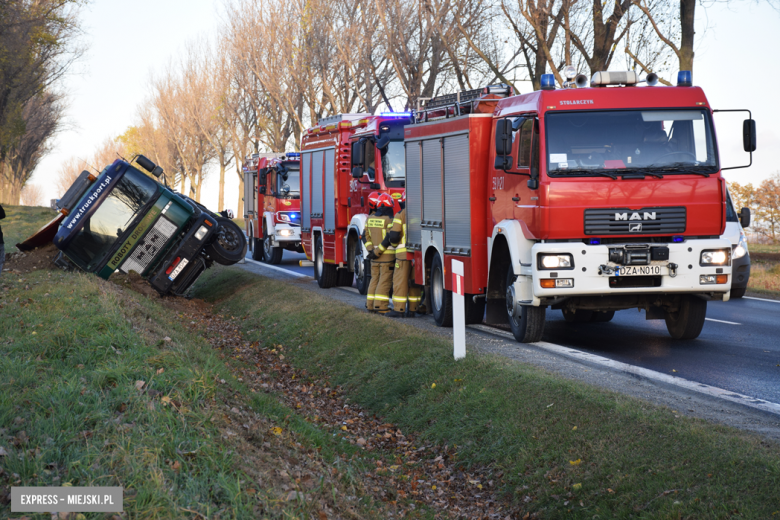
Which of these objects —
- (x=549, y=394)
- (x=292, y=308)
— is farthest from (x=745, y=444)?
(x=292, y=308)

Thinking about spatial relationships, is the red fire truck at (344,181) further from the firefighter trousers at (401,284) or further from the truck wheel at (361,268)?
the firefighter trousers at (401,284)

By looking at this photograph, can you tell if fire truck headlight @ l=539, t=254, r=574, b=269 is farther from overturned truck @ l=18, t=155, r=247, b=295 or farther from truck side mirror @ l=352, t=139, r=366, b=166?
overturned truck @ l=18, t=155, r=247, b=295

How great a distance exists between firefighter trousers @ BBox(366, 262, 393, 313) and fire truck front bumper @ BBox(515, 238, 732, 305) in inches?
160

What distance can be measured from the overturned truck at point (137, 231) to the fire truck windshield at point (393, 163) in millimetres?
3436

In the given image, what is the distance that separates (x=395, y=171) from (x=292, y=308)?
9.81 feet

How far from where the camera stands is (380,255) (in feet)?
42.3

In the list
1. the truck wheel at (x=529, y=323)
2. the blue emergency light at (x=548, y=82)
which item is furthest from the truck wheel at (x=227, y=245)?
the blue emergency light at (x=548, y=82)

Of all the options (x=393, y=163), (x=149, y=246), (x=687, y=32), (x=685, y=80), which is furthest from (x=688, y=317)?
(x=687, y=32)

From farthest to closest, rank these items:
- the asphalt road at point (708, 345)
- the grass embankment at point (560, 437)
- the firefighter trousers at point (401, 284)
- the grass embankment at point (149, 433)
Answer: the firefighter trousers at point (401, 284)
the asphalt road at point (708, 345)
the grass embankment at point (560, 437)
the grass embankment at point (149, 433)

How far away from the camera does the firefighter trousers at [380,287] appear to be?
12914 mm

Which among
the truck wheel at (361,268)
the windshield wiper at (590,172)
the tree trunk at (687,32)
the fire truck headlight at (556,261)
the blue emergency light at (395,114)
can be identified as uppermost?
the tree trunk at (687,32)

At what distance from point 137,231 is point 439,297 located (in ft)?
20.0

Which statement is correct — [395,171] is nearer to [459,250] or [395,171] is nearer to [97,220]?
[459,250]

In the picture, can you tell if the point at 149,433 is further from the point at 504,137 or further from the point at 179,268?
the point at 179,268
